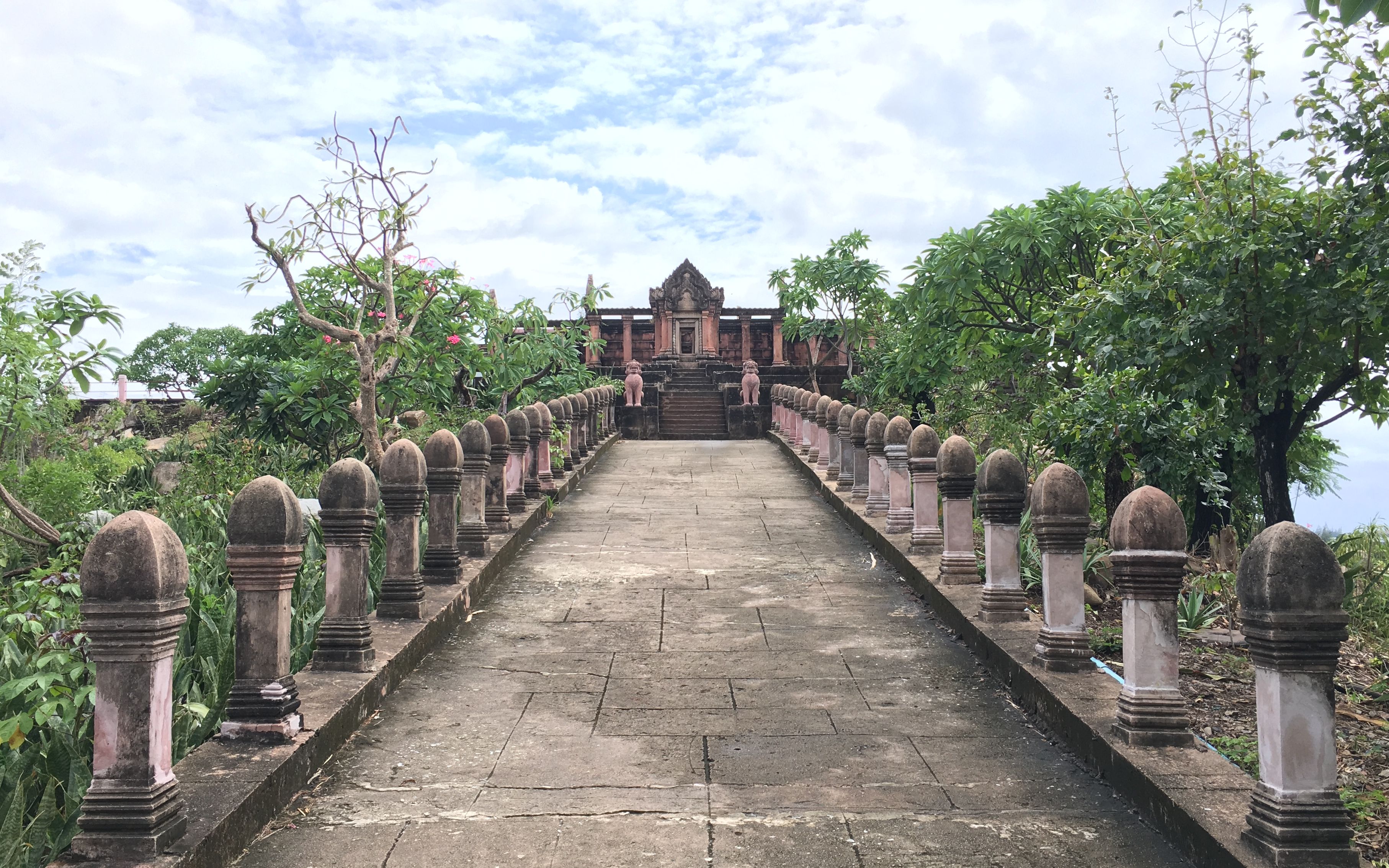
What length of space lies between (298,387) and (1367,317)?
8.82 metres

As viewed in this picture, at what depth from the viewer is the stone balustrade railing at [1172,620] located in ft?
10.5

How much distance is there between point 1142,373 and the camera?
6391mm

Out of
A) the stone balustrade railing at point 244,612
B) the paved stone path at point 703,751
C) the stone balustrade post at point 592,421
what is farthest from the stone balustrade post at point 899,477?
the stone balustrade post at point 592,421

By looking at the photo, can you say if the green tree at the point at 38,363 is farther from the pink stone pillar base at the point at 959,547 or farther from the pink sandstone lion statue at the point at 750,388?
the pink sandstone lion statue at the point at 750,388

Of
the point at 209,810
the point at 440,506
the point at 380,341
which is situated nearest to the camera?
the point at 209,810

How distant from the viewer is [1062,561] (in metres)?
5.01

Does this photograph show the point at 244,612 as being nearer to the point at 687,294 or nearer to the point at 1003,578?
the point at 1003,578

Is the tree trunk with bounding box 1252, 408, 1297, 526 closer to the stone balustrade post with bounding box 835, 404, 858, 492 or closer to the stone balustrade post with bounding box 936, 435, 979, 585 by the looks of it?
the stone balustrade post with bounding box 936, 435, 979, 585

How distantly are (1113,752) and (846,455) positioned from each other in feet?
26.8

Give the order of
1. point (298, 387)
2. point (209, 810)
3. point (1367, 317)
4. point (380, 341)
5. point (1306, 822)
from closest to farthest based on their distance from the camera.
Answer: point (1306, 822)
point (209, 810)
point (1367, 317)
point (380, 341)
point (298, 387)

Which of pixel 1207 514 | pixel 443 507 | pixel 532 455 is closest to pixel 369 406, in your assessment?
pixel 443 507

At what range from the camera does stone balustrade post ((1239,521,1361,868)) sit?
3197 millimetres

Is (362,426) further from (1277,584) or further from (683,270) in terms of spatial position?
(683,270)

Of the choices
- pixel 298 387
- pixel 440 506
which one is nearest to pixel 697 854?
pixel 440 506
